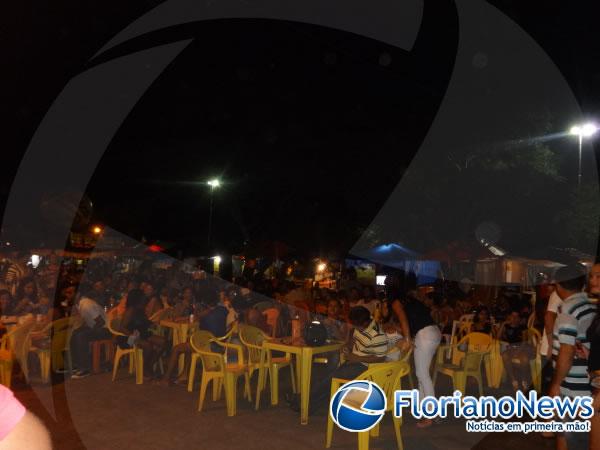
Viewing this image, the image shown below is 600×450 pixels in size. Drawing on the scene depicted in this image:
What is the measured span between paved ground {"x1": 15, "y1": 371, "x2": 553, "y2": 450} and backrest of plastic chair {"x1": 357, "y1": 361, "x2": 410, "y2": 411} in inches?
25.1

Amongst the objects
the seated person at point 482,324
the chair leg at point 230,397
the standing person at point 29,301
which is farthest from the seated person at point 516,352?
the standing person at point 29,301

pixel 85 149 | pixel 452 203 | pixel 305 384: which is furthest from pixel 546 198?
pixel 85 149

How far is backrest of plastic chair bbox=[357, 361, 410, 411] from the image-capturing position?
467cm

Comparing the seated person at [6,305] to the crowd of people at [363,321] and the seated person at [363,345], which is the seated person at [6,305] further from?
the seated person at [363,345]

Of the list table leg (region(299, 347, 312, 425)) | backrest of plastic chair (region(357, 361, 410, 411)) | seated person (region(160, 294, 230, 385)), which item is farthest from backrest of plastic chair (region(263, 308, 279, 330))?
backrest of plastic chair (region(357, 361, 410, 411))

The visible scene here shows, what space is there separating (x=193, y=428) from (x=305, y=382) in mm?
1282

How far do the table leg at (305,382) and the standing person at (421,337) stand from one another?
110 cm

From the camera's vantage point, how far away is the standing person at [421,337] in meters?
5.76

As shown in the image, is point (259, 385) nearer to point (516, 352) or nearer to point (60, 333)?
point (60, 333)

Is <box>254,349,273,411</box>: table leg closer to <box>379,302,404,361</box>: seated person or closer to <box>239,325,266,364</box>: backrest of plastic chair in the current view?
<box>239,325,266,364</box>: backrest of plastic chair

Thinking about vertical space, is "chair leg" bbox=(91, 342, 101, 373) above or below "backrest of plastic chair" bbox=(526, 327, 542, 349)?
below

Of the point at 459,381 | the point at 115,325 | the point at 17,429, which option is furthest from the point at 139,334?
the point at 17,429

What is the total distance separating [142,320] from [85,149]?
1137cm

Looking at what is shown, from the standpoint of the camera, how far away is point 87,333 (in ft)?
25.4
